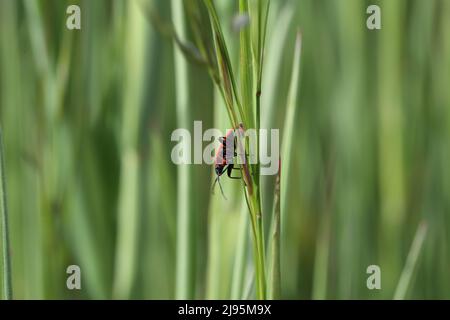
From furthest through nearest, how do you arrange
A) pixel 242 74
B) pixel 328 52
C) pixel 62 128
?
1. pixel 328 52
2. pixel 62 128
3. pixel 242 74

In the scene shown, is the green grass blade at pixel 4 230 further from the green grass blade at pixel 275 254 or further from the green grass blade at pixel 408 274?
the green grass blade at pixel 408 274

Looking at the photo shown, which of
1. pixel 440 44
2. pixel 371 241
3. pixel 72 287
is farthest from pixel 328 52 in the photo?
pixel 72 287

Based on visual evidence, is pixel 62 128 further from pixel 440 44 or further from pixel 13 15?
pixel 440 44

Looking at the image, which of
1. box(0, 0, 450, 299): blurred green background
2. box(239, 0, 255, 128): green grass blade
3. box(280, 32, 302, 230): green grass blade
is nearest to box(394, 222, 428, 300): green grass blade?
box(0, 0, 450, 299): blurred green background

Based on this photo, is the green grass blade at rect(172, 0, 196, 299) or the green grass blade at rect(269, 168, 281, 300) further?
the green grass blade at rect(172, 0, 196, 299)

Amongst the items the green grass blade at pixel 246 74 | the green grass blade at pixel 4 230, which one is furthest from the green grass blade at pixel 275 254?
the green grass blade at pixel 4 230

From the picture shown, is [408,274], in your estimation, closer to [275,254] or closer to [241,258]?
[241,258]

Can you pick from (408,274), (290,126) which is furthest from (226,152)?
(408,274)

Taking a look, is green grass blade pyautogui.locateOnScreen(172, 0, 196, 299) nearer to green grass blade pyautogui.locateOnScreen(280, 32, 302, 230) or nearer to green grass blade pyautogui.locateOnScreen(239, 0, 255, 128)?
green grass blade pyautogui.locateOnScreen(280, 32, 302, 230)
